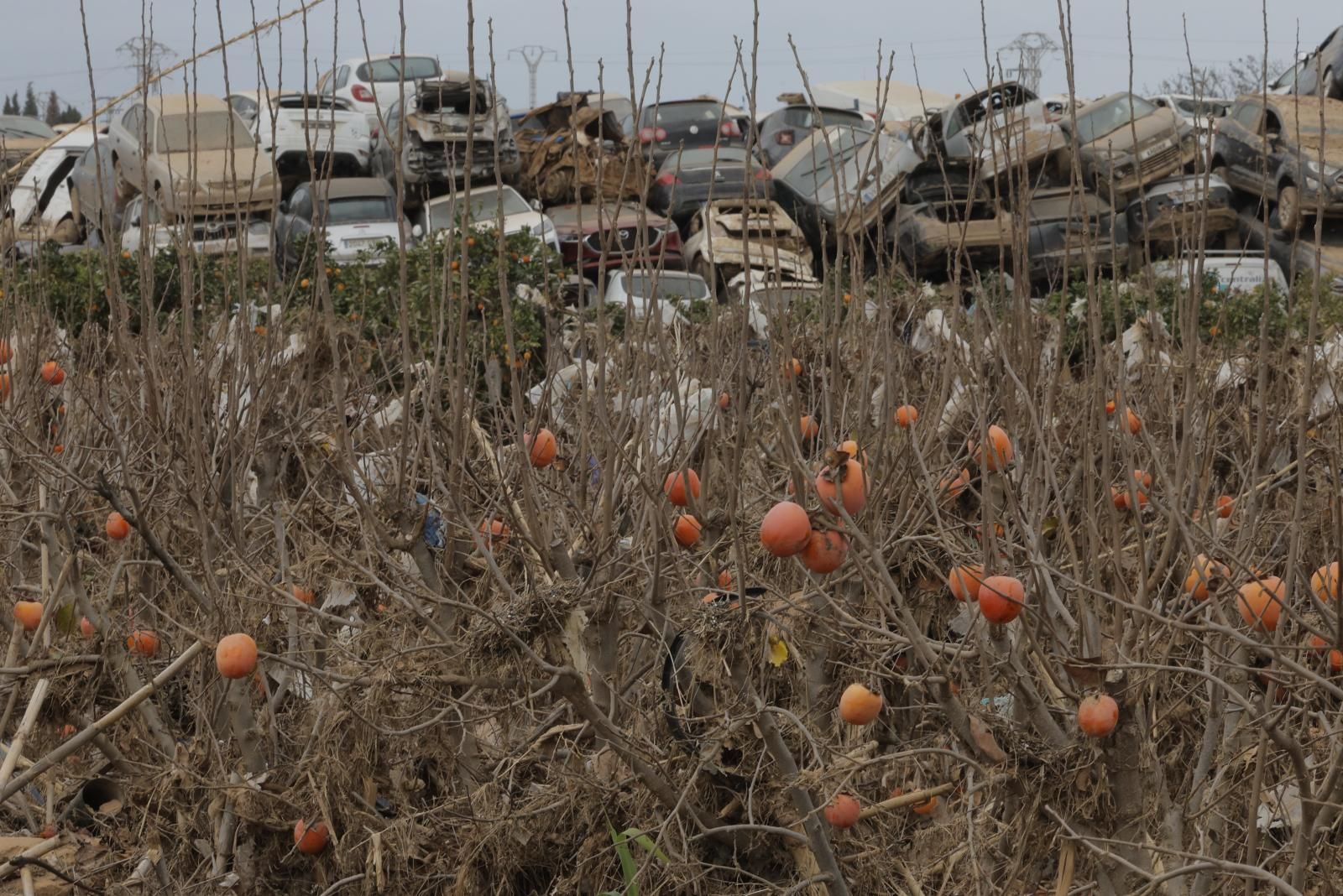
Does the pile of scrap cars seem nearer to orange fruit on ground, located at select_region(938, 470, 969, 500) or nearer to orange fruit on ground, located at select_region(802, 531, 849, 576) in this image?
orange fruit on ground, located at select_region(938, 470, 969, 500)

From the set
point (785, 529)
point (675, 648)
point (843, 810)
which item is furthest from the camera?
point (675, 648)

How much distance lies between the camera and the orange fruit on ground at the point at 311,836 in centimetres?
473

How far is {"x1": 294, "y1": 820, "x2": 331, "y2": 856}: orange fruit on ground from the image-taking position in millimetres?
4727

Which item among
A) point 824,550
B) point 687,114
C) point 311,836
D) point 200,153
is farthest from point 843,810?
point 687,114

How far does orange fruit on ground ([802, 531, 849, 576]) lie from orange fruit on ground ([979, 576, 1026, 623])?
260 mm

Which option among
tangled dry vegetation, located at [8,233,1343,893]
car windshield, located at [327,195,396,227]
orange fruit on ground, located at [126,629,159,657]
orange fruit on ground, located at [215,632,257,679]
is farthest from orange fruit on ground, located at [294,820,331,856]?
car windshield, located at [327,195,396,227]

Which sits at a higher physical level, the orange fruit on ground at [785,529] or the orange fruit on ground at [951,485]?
the orange fruit on ground at [785,529]

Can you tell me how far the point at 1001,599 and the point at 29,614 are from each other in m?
3.20

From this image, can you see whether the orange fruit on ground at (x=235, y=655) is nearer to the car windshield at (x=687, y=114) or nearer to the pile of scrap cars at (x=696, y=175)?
→ the pile of scrap cars at (x=696, y=175)

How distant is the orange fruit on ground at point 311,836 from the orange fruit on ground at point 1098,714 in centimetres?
281

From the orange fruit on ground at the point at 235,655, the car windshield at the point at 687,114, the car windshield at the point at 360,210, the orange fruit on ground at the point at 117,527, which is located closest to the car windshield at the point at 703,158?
the car windshield at the point at 687,114

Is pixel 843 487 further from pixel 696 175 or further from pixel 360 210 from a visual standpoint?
Answer: pixel 696 175

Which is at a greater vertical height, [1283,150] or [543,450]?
[1283,150]

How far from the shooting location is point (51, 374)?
251 inches
